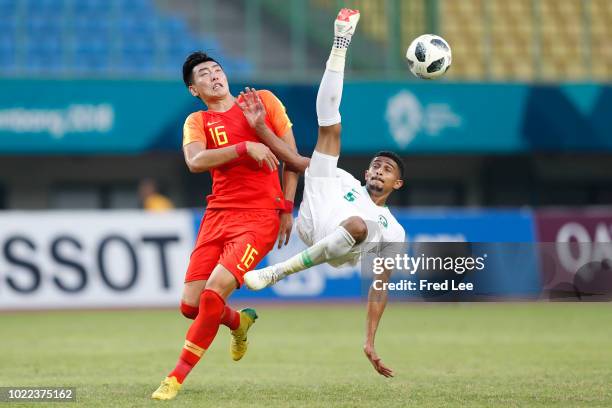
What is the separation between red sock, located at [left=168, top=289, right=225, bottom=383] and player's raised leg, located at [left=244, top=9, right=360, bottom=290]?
0.26 meters

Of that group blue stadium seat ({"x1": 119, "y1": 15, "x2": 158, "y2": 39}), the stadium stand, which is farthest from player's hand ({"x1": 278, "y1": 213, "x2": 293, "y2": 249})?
blue stadium seat ({"x1": 119, "y1": 15, "x2": 158, "y2": 39})

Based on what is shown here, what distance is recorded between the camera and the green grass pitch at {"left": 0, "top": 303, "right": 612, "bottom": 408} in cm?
810

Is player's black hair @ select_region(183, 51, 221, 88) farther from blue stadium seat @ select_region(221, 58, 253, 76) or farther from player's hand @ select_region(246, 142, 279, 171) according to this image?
blue stadium seat @ select_region(221, 58, 253, 76)

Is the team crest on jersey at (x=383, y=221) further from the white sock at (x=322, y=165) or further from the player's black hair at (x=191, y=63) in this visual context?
the player's black hair at (x=191, y=63)

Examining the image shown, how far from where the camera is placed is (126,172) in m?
23.0

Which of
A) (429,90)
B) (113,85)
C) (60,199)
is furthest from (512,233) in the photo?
(60,199)

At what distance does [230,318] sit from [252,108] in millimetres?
1592

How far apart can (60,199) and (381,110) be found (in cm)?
662

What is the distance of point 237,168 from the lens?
27.3ft

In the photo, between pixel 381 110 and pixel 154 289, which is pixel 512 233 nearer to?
pixel 381 110

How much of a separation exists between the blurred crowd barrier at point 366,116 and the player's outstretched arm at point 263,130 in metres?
11.8

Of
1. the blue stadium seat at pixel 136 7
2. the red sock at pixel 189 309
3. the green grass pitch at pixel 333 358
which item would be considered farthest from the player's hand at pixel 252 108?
the blue stadium seat at pixel 136 7

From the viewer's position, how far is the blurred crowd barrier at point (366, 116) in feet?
66.2

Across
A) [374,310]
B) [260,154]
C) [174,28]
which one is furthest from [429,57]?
[174,28]
